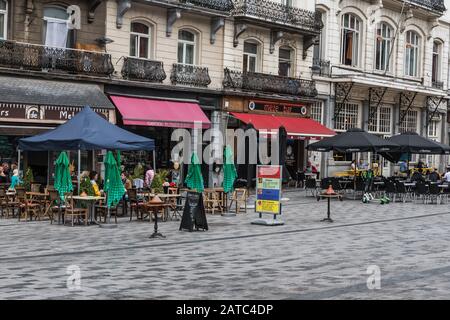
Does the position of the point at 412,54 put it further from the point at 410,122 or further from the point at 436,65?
the point at 410,122

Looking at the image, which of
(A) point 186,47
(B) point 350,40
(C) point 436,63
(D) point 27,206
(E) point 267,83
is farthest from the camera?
(C) point 436,63

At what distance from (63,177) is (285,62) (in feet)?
65.8

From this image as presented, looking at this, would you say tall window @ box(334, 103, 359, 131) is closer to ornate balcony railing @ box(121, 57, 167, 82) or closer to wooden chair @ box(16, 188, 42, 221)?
ornate balcony railing @ box(121, 57, 167, 82)

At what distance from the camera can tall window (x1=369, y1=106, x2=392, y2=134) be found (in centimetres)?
4328

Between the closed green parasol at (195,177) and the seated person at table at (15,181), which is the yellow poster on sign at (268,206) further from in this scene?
the seated person at table at (15,181)

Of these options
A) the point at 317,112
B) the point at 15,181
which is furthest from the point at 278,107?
the point at 15,181

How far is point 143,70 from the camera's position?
30188 millimetres

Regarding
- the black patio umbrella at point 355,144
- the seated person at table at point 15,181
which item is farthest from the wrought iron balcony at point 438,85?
the seated person at table at point 15,181

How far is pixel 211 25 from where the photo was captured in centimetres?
3353

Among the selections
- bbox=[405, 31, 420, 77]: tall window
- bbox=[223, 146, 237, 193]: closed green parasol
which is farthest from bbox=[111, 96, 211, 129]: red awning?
bbox=[405, 31, 420, 77]: tall window

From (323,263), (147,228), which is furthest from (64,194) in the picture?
(323,263)

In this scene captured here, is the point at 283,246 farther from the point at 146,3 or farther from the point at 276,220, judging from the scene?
the point at 146,3

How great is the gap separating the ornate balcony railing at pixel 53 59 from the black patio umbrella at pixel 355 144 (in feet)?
28.8

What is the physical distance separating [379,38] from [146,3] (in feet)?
58.3
